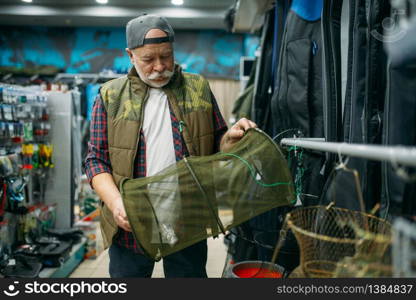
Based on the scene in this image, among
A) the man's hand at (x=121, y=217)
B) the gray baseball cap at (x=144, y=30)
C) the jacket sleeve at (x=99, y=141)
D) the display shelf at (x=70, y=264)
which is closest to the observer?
the man's hand at (x=121, y=217)

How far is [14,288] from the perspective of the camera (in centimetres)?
95

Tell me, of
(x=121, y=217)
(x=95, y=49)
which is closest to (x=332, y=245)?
(x=121, y=217)

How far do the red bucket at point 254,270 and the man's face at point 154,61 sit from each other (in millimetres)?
858

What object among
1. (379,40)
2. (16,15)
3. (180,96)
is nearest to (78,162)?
(180,96)

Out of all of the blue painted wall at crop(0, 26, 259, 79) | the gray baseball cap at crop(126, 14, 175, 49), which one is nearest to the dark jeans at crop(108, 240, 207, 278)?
the gray baseball cap at crop(126, 14, 175, 49)

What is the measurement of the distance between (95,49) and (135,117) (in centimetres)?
711

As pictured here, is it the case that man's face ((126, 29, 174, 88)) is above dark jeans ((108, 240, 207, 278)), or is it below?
above

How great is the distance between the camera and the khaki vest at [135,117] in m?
1.55

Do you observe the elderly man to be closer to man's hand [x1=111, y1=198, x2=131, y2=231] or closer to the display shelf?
man's hand [x1=111, y1=198, x2=131, y2=231]

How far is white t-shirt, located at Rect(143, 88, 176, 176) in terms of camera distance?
5.16ft

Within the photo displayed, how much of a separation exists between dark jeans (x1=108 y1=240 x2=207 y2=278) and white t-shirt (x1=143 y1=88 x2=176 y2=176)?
0.38 meters

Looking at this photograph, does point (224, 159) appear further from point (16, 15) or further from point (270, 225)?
point (16, 15)

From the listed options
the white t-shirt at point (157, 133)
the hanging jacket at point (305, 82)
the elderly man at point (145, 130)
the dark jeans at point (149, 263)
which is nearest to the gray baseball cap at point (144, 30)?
the elderly man at point (145, 130)

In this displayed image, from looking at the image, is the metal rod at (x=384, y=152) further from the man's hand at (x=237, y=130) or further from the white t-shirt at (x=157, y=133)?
the white t-shirt at (x=157, y=133)
